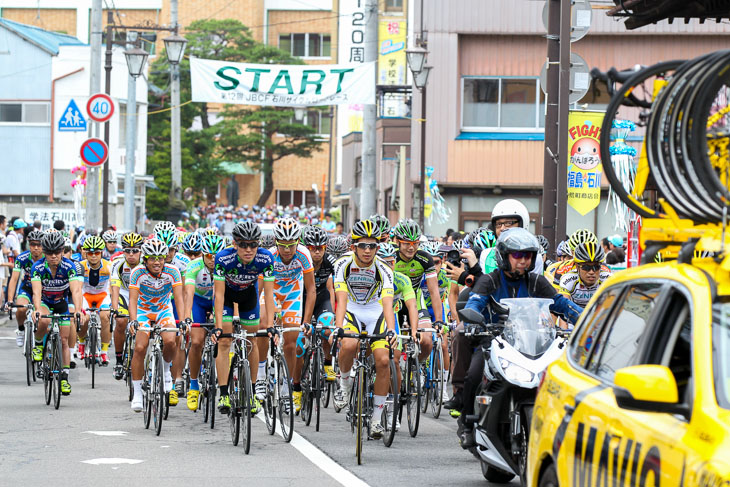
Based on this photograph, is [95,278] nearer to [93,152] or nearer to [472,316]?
[93,152]

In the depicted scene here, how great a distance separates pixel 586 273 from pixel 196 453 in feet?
13.5

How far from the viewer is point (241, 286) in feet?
41.4

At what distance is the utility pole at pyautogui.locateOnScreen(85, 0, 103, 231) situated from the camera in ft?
101

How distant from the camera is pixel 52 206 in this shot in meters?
54.0

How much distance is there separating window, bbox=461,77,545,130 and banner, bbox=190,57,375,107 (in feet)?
30.0

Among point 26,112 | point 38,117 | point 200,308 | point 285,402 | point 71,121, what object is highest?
point 26,112

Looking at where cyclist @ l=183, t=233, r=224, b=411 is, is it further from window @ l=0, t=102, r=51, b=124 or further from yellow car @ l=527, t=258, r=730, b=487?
window @ l=0, t=102, r=51, b=124

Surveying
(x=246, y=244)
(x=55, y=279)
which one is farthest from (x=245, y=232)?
(x=55, y=279)

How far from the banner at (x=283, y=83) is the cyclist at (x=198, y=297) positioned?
13.2 metres

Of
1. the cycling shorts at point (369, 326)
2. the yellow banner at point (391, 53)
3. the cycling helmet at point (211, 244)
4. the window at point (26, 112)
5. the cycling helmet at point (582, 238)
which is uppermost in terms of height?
the yellow banner at point (391, 53)

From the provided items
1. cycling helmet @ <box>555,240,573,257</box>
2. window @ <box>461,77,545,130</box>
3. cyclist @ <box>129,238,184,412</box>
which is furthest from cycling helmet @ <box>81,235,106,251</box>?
window @ <box>461,77,545,130</box>

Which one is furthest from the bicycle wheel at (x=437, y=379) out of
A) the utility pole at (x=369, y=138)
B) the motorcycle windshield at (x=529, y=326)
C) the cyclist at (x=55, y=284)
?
the utility pole at (x=369, y=138)

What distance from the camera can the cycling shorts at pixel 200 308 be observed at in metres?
13.9

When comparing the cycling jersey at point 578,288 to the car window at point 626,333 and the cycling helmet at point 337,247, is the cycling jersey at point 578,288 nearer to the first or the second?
the cycling helmet at point 337,247
